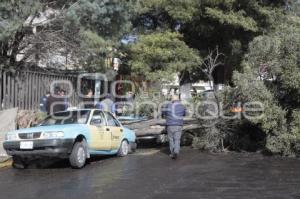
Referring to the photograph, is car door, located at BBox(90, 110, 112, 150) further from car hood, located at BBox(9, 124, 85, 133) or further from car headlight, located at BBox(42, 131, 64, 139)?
car headlight, located at BBox(42, 131, 64, 139)

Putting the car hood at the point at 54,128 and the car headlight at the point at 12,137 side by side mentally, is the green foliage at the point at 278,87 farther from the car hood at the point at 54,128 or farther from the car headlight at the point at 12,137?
the car headlight at the point at 12,137

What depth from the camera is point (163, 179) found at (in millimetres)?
11430

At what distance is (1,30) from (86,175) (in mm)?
7269

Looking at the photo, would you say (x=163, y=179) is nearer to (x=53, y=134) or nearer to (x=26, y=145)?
(x=53, y=134)

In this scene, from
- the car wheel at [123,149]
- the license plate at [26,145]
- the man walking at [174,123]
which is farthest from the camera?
the car wheel at [123,149]

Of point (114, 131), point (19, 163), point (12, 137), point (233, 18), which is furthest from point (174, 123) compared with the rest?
point (233, 18)

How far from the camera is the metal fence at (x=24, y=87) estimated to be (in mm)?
18297

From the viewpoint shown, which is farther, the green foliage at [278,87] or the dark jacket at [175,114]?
the dark jacket at [175,114]

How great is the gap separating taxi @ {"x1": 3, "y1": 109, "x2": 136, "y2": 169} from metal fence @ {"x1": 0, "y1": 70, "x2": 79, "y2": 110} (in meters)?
3.92

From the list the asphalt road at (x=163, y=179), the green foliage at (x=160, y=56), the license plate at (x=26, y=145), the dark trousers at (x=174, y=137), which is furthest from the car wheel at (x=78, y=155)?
the green foliage at (x=160, y=56)

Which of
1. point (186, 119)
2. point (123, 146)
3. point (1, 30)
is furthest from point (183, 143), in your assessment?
point (1, 30)

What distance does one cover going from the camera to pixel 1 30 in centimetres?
1753

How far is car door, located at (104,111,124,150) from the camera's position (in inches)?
606

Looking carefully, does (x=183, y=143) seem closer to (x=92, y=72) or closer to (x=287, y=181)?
(x=92, y=72)
